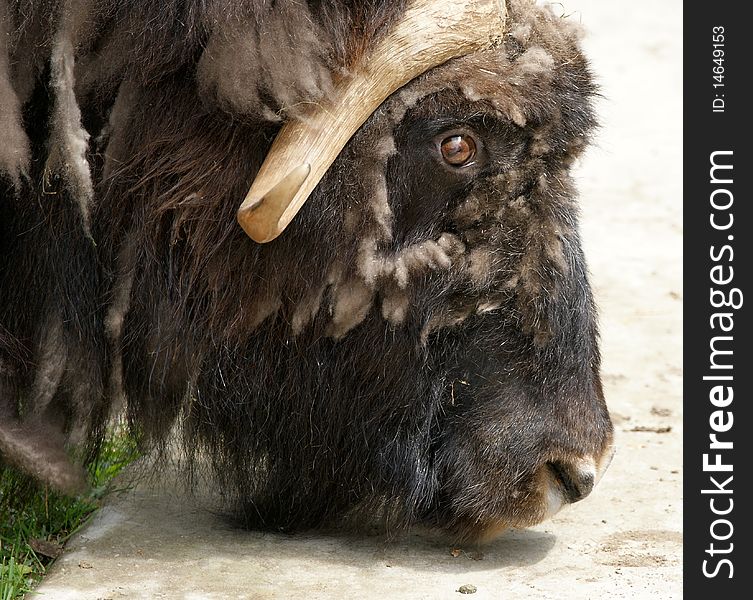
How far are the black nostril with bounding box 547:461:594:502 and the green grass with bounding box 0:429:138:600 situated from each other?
0.91m

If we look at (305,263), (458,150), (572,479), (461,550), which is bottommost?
(461,550)

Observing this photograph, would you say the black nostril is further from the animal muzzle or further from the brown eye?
the brown eye

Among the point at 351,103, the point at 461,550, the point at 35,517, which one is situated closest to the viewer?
the point at 351,103

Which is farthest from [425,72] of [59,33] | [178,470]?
[178,470]

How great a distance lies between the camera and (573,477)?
2.64 metres

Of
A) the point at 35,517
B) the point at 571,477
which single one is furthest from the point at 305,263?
the point at 35,517

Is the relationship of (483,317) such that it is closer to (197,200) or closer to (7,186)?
(197,200)

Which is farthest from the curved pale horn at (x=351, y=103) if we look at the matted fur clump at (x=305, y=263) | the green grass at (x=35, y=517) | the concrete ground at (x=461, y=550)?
the green grass at (x=35, y=517)

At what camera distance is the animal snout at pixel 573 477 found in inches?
103

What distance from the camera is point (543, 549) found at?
2.82m

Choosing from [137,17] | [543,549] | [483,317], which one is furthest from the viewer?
[543,549]

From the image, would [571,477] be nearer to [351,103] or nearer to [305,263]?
[305,263]

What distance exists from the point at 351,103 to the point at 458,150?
9.3 inches

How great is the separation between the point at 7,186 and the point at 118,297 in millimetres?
301
